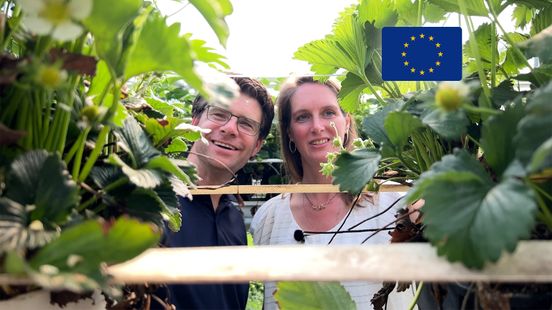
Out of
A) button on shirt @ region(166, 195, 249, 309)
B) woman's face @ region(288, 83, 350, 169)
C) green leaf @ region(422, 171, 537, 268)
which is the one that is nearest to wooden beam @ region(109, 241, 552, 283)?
green leaf @ region(422, 171, 537, 268)

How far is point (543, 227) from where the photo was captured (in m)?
0.40

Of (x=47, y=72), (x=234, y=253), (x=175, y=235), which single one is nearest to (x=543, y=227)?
(x=234, y=253)

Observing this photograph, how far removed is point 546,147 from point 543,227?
174mm

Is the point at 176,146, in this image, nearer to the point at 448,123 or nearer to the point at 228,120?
the point at 448,123

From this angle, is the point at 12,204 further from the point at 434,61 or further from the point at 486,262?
the point at 434,61

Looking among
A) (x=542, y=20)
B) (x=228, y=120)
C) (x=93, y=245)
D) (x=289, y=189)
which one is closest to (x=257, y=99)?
(x=228, y=120)

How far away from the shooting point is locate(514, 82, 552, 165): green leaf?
293mm

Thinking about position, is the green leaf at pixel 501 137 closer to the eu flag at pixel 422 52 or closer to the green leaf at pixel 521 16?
the eu flag at pixel 422 52

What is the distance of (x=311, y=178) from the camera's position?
140 centimetres

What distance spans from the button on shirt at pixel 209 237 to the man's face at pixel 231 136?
0.33ft

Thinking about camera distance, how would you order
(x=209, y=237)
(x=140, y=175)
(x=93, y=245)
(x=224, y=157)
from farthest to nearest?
(x=224, y=157) < (x=209, y=237) < (x=140, y=175) < (x=93, y=245)

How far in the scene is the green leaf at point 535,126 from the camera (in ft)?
0.96

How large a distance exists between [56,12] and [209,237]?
0.89m

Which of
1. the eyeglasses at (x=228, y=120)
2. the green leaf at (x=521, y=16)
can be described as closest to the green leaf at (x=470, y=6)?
the green leaf at (x=521, y=16)
